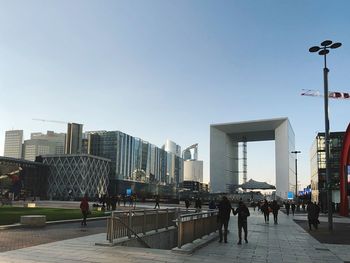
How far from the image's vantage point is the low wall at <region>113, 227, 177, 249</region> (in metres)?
14.8

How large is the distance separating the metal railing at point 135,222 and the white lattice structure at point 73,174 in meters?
117

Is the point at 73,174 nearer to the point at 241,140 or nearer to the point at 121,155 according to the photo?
the point at 121,155

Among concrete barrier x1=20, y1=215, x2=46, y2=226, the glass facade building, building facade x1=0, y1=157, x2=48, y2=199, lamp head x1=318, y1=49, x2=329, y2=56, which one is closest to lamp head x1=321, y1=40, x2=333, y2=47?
lamp head x1=318, y1=49, x2=329, y2=56

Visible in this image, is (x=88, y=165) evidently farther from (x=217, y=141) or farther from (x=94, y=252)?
(x=94, y=252)

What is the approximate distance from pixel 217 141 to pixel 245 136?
10.8 m

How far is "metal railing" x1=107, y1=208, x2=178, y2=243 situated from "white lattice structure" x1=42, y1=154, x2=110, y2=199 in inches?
4598

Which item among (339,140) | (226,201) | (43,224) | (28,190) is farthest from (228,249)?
(28,190)

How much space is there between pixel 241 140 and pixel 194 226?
146707 mm

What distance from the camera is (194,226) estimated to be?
50.4 ft

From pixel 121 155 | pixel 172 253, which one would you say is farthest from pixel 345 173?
pixel 121 155

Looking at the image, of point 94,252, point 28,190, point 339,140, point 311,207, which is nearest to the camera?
point 94,252

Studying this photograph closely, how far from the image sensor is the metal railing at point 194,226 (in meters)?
13.5

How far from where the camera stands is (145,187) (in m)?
176

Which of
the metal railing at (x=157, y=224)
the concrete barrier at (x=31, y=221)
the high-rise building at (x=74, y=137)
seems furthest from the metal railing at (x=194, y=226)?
the high-rise building at (x=74, y=137)
